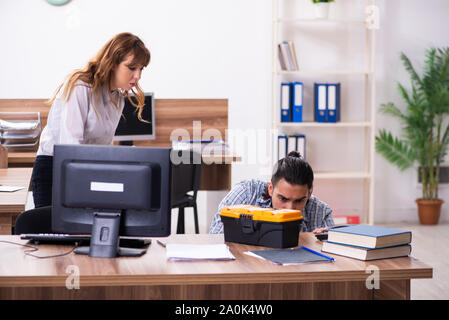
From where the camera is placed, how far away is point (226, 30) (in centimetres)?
506

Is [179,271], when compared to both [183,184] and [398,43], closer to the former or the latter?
[183,184]

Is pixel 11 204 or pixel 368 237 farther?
pixel 11 204

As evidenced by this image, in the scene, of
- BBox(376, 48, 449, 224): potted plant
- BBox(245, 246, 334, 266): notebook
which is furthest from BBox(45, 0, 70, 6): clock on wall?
BBox(245, 246, 334, 266): notebook

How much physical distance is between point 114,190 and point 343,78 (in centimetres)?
381

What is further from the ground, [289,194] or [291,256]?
[289,194]

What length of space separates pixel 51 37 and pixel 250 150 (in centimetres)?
186

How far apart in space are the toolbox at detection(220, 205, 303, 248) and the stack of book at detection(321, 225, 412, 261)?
115mm

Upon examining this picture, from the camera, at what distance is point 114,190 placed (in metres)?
1.79

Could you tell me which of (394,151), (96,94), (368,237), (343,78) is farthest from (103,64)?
(394,151)

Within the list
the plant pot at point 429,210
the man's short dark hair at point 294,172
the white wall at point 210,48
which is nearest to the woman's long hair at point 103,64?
the man's short dark hair at point 294,172

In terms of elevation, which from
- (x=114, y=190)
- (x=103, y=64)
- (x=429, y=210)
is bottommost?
(x=429, y=210)

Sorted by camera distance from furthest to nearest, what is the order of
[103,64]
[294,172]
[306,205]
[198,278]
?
[103,64], [306,205], [294,172], [198,278]

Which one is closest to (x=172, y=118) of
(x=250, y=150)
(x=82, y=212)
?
(x=250, y=150)

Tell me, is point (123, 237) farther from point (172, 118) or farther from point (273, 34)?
point (273, 34)
